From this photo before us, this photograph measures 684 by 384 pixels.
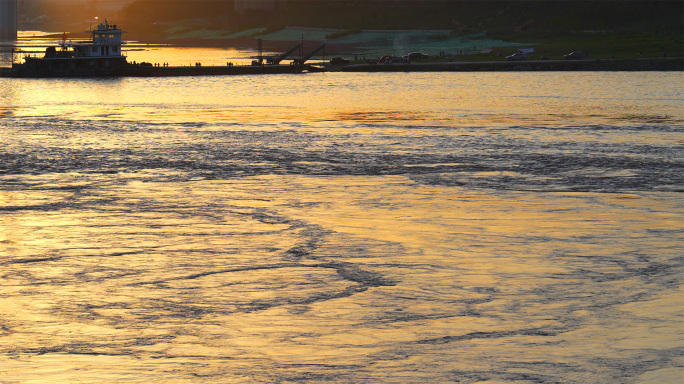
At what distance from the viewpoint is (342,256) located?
1853 centimetres

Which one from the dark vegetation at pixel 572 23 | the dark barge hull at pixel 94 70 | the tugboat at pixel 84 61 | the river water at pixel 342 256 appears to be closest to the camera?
the river water at pixel 342 256

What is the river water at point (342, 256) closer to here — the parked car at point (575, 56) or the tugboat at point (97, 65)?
the tugboat at point (97, 65)

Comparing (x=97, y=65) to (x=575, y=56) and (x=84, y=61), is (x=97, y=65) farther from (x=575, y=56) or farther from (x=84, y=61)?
(x=575, y=56)

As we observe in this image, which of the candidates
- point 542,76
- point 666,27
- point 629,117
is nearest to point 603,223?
point 629,117

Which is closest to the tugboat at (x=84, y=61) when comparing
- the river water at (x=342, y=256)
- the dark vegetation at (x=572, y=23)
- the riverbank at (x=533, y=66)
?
the riverbank at (x=533, y=66)

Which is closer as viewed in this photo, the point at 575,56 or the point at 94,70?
the point at 94,70

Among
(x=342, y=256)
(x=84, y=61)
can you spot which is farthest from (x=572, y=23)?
(x=342, y=256)

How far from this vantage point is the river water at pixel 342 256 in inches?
510

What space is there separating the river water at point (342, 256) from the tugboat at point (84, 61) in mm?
67647

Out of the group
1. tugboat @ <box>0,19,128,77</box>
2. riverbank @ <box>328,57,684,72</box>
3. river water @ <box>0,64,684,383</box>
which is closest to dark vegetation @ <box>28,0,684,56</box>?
riverbank @ <box>328,57,684,72</box>

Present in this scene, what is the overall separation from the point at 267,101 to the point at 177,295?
49.6 m

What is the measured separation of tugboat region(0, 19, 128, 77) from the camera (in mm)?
105562

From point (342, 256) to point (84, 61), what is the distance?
9550cm

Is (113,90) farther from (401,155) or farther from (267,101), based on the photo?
(401,155)
